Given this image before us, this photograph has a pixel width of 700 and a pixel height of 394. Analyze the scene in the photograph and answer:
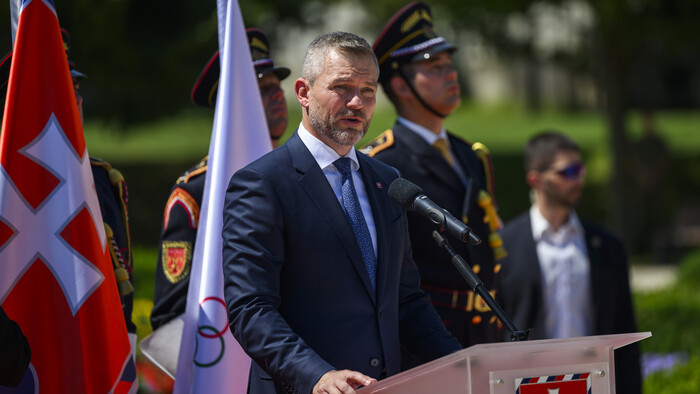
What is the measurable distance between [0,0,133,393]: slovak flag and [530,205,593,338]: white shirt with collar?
276cm

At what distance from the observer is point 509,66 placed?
57.5 feet

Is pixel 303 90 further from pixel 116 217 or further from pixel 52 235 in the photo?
pixel 116 217

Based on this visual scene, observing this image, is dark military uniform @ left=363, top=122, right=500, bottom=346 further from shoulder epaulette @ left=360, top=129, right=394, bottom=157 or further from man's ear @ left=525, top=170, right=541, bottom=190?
man's ear @ left=525, top=170, right=541, bottom=190

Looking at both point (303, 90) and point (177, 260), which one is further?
point (177, 260)

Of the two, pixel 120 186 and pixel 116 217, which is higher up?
pixel 120 186

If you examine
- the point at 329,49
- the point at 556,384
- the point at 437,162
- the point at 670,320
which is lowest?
the point at 670,320

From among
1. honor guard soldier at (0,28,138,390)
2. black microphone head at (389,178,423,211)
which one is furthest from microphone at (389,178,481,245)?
honor guard soldier at (0,28,138,390)

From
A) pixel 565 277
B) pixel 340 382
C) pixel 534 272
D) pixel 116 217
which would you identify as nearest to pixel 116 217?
pixel 116 217

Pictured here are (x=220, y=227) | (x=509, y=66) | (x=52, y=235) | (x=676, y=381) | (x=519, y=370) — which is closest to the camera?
(x=519, y=370)

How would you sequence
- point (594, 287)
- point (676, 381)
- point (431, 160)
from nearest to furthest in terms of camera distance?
point (431, 160), point (594, 287), point (676, 381)

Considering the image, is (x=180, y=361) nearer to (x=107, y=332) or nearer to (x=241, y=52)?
(x=107, y=332)

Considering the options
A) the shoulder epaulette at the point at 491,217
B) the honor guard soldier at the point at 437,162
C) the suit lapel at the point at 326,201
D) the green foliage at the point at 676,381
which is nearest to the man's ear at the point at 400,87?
the honor guard soldier at the point at 437,162

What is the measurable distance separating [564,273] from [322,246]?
2939mm

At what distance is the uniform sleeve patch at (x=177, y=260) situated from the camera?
14.8 feet
